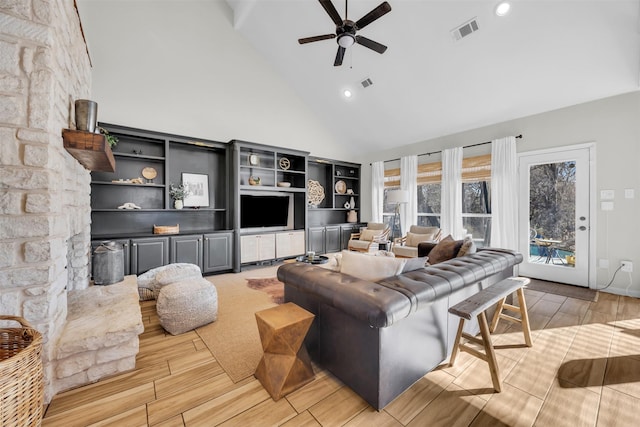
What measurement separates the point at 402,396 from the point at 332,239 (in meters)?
4.94

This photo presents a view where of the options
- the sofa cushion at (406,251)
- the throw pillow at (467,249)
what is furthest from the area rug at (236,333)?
the sofa cushion at (406,251)

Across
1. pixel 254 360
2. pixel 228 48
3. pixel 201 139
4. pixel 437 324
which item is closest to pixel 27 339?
pixel 254 360

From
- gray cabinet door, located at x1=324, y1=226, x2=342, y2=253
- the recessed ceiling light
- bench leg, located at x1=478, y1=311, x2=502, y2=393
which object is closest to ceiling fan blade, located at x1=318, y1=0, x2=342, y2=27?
the recessed ceiling light

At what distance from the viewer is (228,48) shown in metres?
5.02

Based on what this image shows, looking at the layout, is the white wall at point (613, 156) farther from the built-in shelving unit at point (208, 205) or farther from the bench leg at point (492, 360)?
the built-in shelving unit at point (208, 205)

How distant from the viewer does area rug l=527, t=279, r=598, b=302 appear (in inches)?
138

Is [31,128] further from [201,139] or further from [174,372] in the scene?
[201,139]

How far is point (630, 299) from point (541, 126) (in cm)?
271

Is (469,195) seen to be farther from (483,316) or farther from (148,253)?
(148,253)

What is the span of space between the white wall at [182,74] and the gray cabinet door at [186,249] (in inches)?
73.7

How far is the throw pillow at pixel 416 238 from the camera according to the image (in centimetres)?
506

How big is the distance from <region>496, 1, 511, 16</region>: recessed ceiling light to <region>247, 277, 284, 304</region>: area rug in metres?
4.46

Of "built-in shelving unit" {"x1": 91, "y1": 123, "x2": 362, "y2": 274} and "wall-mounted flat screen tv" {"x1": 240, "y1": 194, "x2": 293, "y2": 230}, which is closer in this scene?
"built-in shelving unit" {"x1": 91, "y1": 123, "x2": 362, "y2": 274}

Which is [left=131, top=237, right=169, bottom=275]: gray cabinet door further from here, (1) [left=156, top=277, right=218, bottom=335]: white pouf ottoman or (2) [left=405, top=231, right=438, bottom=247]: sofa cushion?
(2) [left=405, top=231, right=438, bottom=247]: sofa cushion
